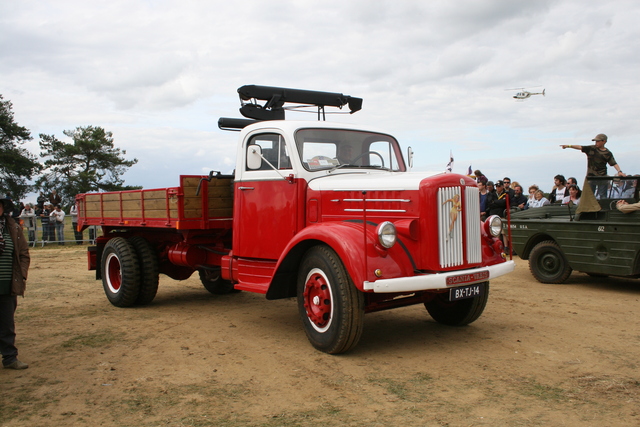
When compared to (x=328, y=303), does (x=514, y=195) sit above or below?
above

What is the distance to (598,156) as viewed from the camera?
9.23 metres

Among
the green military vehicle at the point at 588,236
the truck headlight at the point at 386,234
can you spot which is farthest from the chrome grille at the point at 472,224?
the green military vehicle at the point at 588,236

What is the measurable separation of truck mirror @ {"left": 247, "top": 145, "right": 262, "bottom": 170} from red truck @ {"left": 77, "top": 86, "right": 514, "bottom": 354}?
0.5 inches

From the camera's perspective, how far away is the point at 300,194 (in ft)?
19.4

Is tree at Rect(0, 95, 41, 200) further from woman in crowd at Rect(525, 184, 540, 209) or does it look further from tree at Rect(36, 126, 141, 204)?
woman in crowd at Rect(525, 184, 540, 209)

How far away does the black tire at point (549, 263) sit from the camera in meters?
9.06

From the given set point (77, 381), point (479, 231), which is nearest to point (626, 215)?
point (479, 231)

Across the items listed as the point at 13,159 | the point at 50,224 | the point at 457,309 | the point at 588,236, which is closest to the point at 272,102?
the point at 457,309

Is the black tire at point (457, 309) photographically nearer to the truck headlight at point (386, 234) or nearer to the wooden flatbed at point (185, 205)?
the truck headlight at point (386, 234)

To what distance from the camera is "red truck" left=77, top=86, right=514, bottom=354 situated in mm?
5062

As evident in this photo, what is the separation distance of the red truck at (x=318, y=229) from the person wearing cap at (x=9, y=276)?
2.18 m

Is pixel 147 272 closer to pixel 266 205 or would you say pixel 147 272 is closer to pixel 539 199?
pixel 266 205

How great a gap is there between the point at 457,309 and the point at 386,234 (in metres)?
1.80

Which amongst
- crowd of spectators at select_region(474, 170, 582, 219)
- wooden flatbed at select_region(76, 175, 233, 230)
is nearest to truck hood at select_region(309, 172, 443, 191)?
wooden flatbed at select_region(76, 175, 233, 230)
